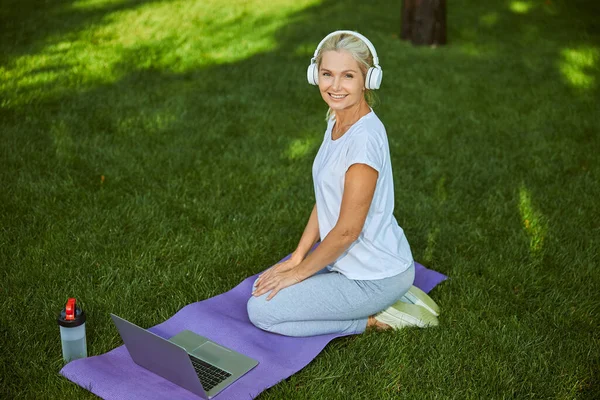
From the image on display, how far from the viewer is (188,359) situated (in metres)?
2.88

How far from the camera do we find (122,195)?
501 cm

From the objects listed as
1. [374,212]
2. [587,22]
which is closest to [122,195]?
[374,212]

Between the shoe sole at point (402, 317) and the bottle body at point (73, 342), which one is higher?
the bottle body at point (73, 342)

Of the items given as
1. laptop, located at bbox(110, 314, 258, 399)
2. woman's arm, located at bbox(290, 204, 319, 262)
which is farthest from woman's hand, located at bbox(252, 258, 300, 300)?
laptop, located at bbox(110, 314, 258, 399)

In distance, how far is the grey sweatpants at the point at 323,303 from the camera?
3.50 meters

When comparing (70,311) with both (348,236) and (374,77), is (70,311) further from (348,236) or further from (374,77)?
(374,77)

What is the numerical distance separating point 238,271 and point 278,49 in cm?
492

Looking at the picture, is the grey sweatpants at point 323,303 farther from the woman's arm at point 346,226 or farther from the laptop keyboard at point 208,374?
the laptop keyboard at point 208,374

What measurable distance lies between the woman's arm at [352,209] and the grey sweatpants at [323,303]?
0.60ft

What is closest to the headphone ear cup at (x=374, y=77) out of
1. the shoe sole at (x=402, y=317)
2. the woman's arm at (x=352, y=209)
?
the woman's arm at (x=352, y=209)

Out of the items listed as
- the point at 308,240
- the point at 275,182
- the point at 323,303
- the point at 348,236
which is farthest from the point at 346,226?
the point at 275,182

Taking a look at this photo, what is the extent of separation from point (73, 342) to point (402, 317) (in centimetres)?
156

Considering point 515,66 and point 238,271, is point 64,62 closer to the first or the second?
point 238,271

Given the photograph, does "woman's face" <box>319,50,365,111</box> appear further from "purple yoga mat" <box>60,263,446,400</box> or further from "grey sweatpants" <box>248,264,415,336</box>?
"purple yoga mat" <box>60,263,446,400</box>
